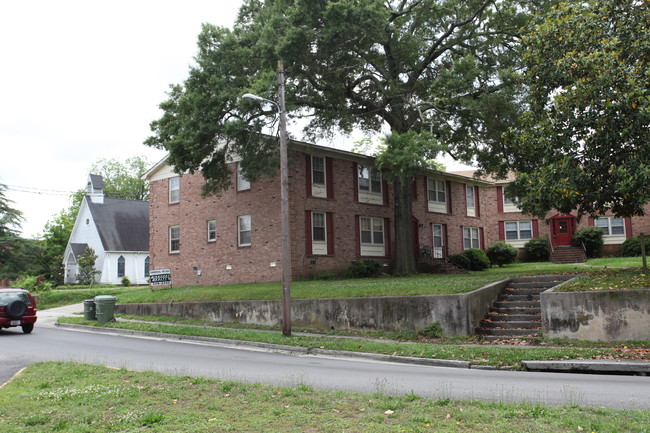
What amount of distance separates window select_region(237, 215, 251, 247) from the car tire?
36.1ft

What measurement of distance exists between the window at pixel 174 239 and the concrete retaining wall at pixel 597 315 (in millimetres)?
22913

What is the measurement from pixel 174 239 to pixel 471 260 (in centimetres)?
1831

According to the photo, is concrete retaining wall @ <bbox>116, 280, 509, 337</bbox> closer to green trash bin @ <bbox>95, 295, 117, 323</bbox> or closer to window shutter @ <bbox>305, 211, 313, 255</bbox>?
green trash bin @ <bbox>95, 295, 117, 323</bbox>

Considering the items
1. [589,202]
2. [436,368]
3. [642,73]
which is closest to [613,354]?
[436,368]

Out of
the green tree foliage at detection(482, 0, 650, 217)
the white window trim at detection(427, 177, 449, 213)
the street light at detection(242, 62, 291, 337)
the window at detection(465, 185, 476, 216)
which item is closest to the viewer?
the green tree foliage at detection(482, 0, 650, 217)

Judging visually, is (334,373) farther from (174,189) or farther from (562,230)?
(562,230)

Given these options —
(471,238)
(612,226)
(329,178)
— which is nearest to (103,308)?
(329,178)

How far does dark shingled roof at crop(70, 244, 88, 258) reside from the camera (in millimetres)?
46397

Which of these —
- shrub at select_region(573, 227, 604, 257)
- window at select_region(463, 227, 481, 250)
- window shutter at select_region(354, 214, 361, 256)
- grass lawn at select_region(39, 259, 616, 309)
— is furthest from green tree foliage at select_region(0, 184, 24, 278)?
shrub at select_region(573, 227, 604, 257)

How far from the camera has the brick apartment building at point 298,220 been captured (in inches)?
1088

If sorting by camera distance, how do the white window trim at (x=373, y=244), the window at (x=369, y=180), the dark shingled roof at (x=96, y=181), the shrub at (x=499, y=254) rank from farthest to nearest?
the dark shingled roof at (x=96, y=181), the shrub at (x=499, y=254), the window at (x=369, y=180), the white window trim at (x=373, y=244)

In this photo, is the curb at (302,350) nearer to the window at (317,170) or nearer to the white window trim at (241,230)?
the white window trim at (241,230)

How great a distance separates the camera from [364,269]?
2827 cm

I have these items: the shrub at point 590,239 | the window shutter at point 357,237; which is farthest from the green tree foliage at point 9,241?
the shrub at point 590,239
